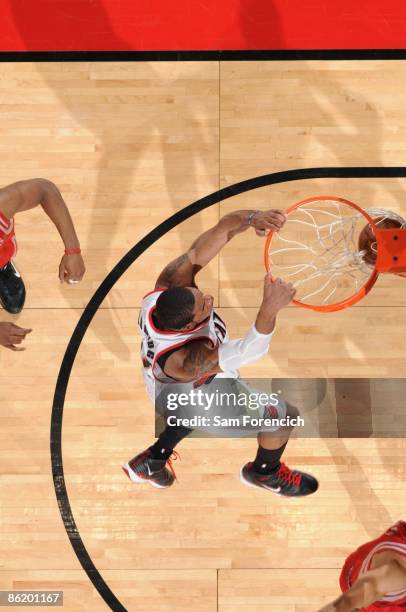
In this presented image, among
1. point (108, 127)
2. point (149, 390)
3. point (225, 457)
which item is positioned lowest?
point (225, 457)

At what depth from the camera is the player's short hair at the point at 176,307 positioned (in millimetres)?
2811

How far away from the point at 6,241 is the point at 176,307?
3.88 feet

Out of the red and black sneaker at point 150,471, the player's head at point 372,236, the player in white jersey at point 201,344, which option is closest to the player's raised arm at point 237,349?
the player in white jersey at point 201,344

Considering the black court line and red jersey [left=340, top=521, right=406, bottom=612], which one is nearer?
red jersey [left=340, top=521, right=406, bottom=612]

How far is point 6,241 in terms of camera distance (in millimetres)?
3482

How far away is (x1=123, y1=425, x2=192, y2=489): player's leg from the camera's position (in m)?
3.71

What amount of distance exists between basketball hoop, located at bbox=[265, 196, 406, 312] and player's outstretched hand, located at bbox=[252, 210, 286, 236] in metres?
0.28

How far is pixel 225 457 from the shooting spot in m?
3.77

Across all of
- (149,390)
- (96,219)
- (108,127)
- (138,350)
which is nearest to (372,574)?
(149,390)

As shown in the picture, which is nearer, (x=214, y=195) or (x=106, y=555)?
(x=106, y=555)

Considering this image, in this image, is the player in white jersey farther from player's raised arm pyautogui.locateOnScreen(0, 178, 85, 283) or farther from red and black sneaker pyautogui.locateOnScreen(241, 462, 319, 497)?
player's raised arm pyautogui.locateOnScreen(0, 178, 85, 283)

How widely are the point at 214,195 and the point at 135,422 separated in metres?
1.41

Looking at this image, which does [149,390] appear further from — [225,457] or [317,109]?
[317,109]

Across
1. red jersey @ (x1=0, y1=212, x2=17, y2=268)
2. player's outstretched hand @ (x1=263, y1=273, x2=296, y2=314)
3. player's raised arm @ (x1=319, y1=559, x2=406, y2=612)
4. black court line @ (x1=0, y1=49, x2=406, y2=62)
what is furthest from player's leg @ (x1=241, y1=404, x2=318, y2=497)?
black court line @ (x1=0, y1=49, x2=406, y2=62)
